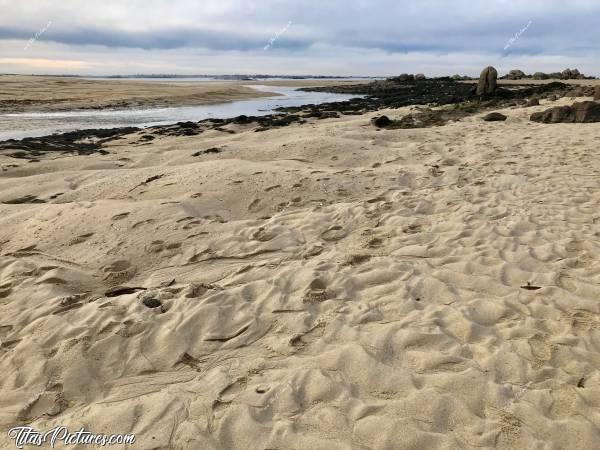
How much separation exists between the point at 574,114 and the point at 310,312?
35.7ft

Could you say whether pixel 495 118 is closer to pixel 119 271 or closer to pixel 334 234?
pixel 334 234

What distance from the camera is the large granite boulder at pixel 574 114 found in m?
10.4

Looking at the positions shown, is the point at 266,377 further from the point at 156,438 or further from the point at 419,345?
the point at 419,345

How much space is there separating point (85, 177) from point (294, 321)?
19.4ft

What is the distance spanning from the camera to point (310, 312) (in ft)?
10.3

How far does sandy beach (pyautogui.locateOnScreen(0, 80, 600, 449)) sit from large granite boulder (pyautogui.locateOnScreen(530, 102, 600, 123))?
18.4 feet

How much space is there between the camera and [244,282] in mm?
3594

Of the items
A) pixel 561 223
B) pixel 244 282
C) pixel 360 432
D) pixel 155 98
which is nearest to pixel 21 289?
pixel 244 282

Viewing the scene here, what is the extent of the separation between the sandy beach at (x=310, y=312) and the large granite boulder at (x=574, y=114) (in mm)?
5618

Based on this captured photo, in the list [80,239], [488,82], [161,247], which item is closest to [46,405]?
[161,247]

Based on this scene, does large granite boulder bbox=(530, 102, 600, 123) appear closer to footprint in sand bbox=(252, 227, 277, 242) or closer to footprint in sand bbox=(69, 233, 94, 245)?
footprint in sand bbox=(252, 227, 277, 242)

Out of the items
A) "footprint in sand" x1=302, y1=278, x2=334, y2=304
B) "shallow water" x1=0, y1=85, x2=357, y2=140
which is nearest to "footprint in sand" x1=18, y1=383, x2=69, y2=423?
"footprint in sand" x1=302, y1=278, x2=334, y2=304

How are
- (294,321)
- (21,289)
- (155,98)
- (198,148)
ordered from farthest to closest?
(155,98), (198,148), (21,289), (294,321)

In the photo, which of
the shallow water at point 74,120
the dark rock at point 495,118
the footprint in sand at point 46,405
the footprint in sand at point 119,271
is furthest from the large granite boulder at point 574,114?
Answer: the shallow water at point 74,120
